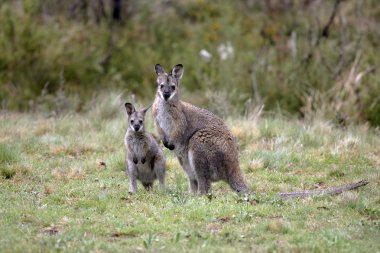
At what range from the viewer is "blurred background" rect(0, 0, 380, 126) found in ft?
49.7

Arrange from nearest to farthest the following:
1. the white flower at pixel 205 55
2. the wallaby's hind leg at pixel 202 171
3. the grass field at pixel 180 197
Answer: the grass field at pixel 180 197, the wallaby's hind leg at pixel 202 171, the white flower at pixel 205 55

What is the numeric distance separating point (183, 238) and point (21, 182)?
338 centimetres

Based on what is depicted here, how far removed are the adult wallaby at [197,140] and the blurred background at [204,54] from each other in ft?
15.0

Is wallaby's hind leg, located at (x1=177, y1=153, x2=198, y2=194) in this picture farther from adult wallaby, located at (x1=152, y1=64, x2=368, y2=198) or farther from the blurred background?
the blurred background

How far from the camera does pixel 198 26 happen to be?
73.4 ft

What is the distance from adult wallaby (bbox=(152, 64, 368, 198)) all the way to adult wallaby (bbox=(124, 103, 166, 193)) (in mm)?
220

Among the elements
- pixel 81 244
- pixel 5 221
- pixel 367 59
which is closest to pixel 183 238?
pixel 81 244

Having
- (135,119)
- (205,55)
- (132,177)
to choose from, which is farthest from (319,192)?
(205,55)

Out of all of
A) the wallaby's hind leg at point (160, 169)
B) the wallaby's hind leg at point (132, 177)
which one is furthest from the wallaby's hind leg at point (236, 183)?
the wallaby's hind leg at point (132, 177)

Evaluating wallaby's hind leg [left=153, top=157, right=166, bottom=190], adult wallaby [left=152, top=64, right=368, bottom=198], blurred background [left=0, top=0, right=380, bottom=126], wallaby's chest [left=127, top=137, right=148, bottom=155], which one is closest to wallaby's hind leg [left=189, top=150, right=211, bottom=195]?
adult wallaby [left=152, top=64, right=368, bottom=198]

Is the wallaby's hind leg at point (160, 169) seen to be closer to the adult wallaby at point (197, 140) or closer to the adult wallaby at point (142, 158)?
the adult wallaby at point (142, 158)

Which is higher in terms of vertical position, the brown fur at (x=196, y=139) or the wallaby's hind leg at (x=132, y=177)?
the brown fur at (x=196, y=139)

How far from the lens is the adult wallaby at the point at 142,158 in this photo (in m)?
9.07

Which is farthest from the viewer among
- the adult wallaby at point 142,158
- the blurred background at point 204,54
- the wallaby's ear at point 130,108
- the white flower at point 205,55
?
the white flower at point 205,55
